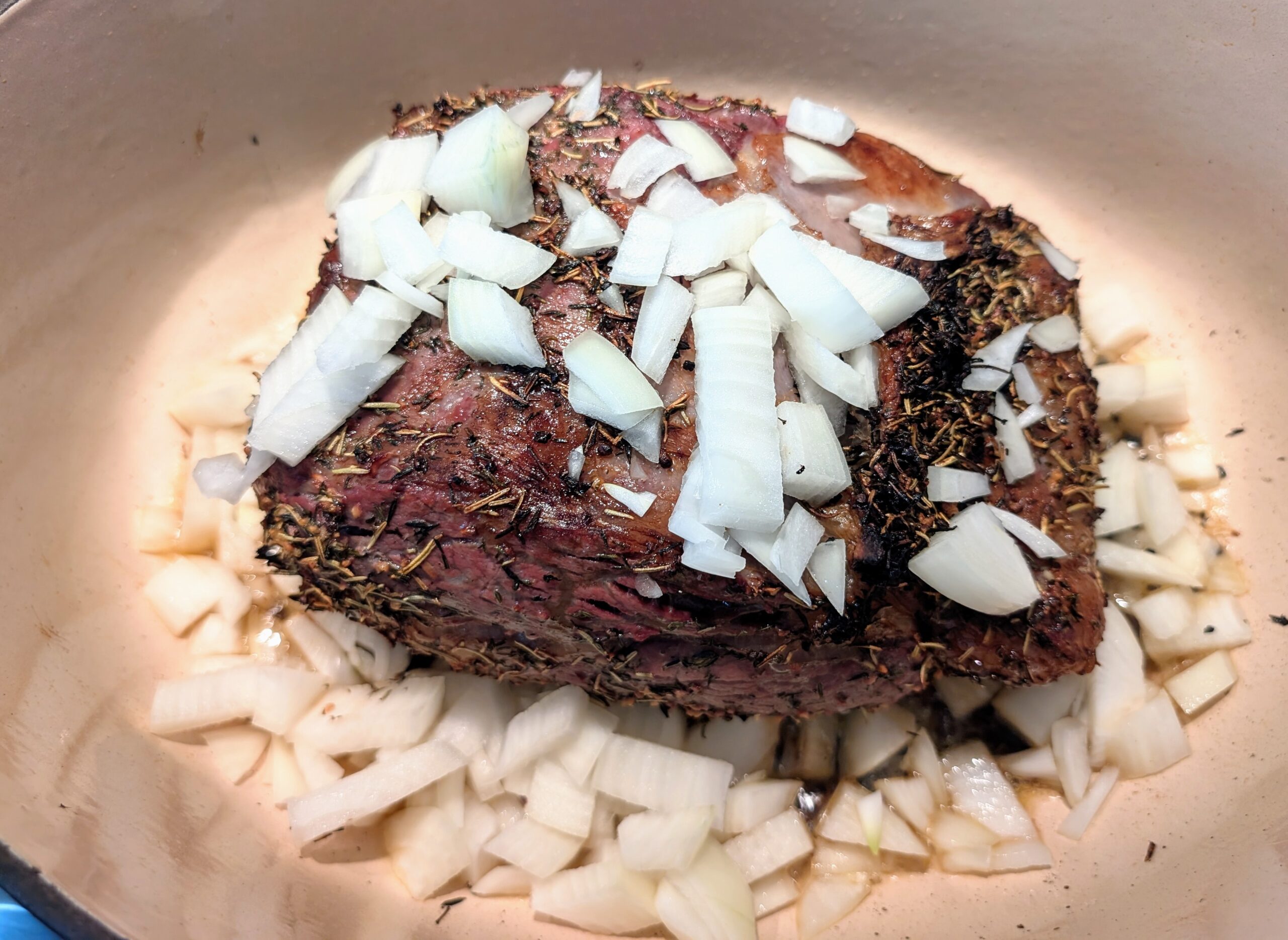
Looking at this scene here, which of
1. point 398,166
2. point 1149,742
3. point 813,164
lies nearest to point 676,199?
point 813,164

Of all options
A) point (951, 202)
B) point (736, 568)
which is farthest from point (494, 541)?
point (951, 202)

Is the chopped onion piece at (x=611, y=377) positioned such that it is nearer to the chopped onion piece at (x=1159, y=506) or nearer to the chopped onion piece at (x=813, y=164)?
the chopped onion piece at (x=813, y=164)

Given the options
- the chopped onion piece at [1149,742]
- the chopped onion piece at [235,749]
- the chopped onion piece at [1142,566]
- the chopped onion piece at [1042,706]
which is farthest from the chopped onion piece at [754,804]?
the chopped onion piece at [235,749]

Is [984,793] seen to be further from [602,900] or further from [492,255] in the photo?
[492,255]

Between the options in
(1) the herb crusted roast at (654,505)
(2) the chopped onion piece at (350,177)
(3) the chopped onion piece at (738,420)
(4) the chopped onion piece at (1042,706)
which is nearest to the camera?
(3) the chopped onion piece at (738,420)

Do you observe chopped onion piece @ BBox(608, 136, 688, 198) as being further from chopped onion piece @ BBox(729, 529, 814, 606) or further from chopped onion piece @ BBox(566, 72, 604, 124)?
chopped onion piece @ BBox(729, 529, 814, 606)
